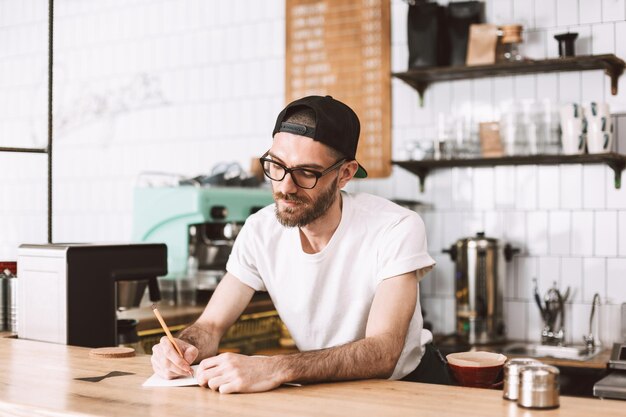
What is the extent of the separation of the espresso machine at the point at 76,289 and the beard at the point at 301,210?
2.79 feet

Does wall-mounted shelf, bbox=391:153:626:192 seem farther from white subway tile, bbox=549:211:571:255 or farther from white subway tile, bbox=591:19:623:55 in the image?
white subway tile, bbox=591:19:623:55

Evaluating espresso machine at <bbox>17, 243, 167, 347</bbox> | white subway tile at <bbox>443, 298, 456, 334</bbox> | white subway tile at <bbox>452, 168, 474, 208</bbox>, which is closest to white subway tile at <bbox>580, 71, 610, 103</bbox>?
white subway tile at <bbox>452, 168, 474, 208</bbox>

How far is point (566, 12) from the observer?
13.6 ft

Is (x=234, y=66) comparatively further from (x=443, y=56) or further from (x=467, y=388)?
(x=467, y=388)

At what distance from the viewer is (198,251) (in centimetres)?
439

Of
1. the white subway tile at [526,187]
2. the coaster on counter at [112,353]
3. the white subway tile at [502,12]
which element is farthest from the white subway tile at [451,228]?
the coaster on counter at [112,353]

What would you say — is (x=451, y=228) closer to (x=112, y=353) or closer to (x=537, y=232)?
(x=537, y=232)

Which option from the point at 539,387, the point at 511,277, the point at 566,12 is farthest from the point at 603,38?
the point at 539,387

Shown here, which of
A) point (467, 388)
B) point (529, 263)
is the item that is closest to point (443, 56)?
point (529, 263)

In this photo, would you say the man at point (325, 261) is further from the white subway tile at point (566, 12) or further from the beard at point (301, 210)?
the white subway tile at point (566, 12)

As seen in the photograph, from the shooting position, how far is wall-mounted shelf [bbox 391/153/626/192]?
3850 millimetres

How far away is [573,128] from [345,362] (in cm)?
234

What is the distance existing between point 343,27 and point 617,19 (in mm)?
1583

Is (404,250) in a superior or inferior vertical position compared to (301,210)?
inferior
